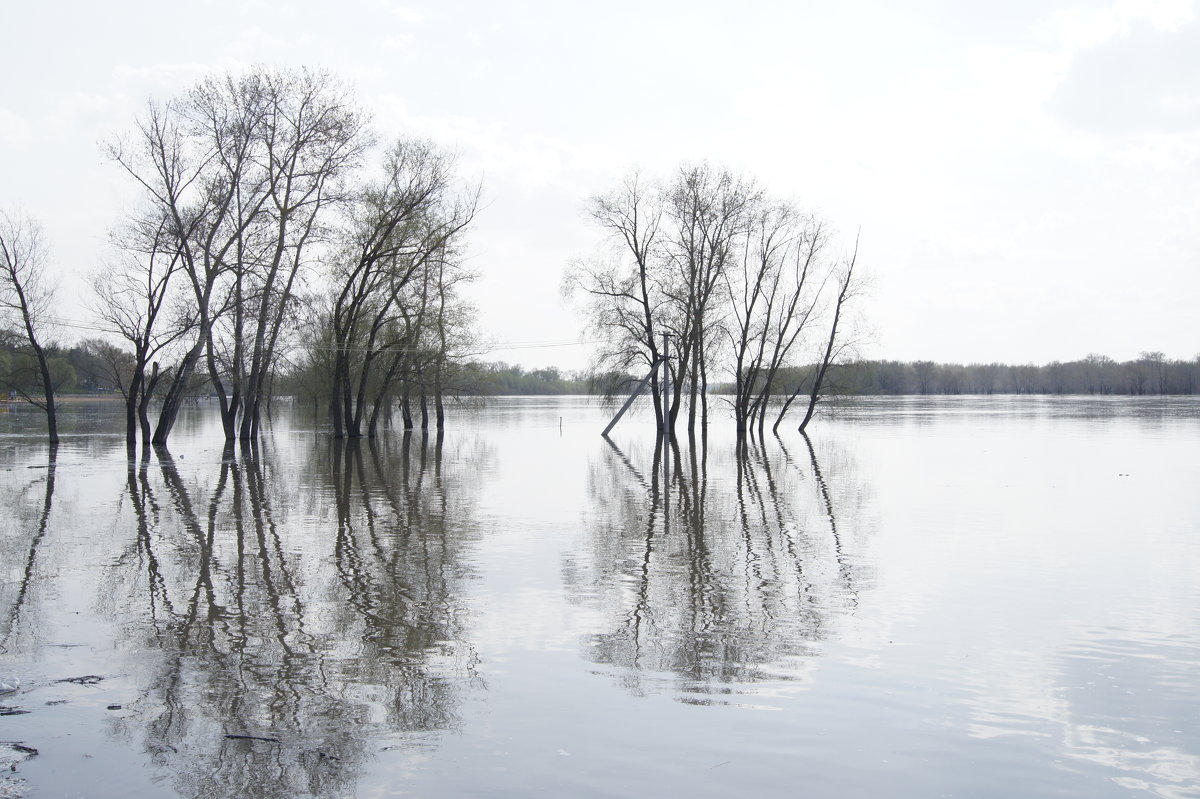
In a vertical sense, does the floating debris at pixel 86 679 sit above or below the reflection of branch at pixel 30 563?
below

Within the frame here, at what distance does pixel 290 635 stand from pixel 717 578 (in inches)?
202

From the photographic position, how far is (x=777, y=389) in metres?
56.0

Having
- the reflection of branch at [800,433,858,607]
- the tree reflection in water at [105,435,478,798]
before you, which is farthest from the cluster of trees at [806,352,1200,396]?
the tree reflection in water at [105,435,478,798]

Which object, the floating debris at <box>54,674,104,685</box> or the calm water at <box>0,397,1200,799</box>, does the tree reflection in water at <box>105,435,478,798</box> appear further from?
the floating debris at <box>54,674,104,685</box>

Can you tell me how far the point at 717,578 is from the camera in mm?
11711

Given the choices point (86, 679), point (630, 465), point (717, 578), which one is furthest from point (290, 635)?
point (630, 465)

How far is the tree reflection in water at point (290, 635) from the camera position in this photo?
239 inches

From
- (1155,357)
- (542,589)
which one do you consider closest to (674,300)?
(542,589)

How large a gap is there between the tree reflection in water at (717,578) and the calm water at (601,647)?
62mm

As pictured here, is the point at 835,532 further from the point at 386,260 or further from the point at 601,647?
the point at 386,260

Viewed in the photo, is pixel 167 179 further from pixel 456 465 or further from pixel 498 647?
pixel 498 647

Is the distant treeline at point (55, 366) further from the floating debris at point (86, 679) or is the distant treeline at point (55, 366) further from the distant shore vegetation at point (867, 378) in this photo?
the floating debris at point (86, 679)

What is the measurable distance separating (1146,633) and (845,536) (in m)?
6.03

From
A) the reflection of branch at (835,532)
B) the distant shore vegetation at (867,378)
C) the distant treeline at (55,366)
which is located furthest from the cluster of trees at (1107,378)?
the reflection of branch at (835,532)
